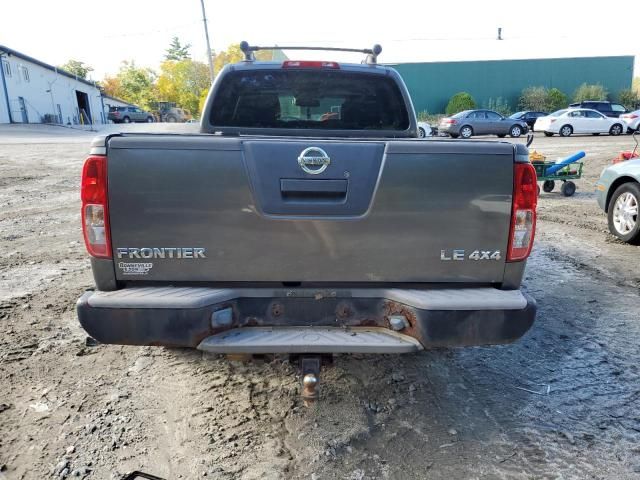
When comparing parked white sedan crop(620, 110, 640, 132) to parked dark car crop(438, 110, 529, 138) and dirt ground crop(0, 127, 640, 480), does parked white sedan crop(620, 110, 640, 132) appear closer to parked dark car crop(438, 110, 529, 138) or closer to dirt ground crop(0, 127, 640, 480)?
parked dark car crop(438, 110, 529, 138)

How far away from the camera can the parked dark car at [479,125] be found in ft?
85.4

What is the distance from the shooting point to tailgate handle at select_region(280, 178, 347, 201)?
2.47 m

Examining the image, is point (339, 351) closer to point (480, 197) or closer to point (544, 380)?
point (480, 197)

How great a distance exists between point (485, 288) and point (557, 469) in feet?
3.26

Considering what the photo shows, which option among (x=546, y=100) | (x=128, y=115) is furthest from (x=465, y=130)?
(x=128, y=115)

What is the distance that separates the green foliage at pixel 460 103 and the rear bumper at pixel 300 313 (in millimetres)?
40729

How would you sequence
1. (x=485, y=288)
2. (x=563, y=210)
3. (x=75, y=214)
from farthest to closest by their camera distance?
(x=563, y=210) < (x=75, y=214) < (x=485, y=288)

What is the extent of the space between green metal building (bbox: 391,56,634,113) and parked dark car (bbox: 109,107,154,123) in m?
28.9

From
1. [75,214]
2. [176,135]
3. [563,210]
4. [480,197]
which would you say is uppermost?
[176,135]

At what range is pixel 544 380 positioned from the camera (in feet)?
11.1

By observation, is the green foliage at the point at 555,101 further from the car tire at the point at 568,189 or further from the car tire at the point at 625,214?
the car tire at the point at 625,214

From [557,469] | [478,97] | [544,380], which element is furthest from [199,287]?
[478,97]

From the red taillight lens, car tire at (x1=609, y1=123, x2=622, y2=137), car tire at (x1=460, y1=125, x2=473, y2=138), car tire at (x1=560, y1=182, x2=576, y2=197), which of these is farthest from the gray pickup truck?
car tire at (x1=609, y1=123, x2=622, y2=137)

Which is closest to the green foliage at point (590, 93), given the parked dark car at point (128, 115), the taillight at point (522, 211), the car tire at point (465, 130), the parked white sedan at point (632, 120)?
the parked white sedan at point (632, 120)
